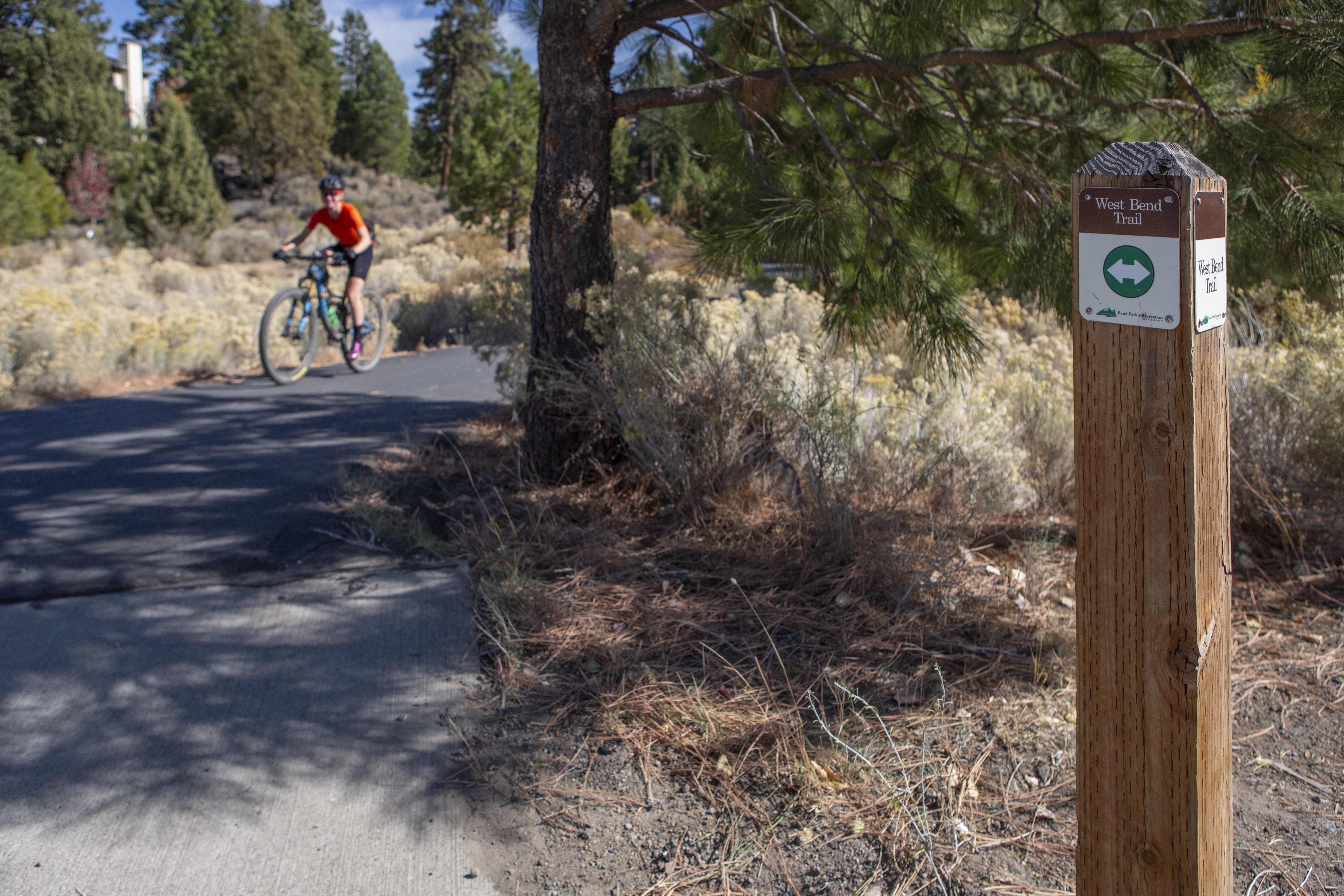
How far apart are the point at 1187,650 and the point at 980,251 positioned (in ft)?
9.73

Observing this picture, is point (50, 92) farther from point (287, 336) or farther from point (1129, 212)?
point (1129, 212)

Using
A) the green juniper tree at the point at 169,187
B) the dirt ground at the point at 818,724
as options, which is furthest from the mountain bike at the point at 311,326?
the green juniper tree at the point at 169,187

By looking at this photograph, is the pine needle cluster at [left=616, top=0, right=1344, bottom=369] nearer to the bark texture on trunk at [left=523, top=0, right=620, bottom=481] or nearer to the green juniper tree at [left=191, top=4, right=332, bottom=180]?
the bark texture on trunk at [left=523, top=0, right=620, bottom=481]

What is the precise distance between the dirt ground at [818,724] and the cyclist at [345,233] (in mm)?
5045

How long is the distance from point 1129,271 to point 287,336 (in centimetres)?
841

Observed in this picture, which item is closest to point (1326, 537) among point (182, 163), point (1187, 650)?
point (1187, 650)

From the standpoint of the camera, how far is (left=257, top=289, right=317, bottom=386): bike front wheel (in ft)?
28.3

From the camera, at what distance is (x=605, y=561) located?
4.14 m

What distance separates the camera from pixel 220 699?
3080 mm

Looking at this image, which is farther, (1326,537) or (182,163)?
(182,163)

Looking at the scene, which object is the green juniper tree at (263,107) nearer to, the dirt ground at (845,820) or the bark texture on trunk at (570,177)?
the bark texture on trunk at (570,177)

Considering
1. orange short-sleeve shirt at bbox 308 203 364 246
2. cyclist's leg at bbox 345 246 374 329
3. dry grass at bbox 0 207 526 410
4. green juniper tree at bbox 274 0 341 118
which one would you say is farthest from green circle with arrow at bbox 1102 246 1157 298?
green juniper tree at bbox 274 0 341 118

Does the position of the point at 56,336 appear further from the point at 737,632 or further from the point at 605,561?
the point at 737,632

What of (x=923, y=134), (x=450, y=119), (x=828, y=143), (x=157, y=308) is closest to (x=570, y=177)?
(x=828, y=143)
